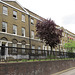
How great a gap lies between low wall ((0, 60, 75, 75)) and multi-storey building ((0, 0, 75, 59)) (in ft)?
27.5

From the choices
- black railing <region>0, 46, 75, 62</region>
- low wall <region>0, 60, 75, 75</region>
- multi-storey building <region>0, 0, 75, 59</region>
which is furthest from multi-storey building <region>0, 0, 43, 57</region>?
low wall <region>0, 60, 75, 75</region>

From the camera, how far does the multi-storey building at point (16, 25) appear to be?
22.2 m

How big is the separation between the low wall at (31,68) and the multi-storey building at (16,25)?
8.37 meters

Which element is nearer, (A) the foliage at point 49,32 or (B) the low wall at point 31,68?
(B) the low wall at point 31,68

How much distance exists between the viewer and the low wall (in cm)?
857

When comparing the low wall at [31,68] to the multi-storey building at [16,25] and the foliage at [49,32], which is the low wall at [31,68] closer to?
the foliage at [49,32]

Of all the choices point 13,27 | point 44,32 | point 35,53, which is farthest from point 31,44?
point 35,53

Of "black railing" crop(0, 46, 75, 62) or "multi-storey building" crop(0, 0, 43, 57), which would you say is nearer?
"black railing" crop(0, 46, 75, 62)

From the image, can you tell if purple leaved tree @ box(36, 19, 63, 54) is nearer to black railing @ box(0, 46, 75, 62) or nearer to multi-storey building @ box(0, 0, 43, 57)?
multi-storey building @ box(0, 0, 43, 57)

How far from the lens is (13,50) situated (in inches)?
405

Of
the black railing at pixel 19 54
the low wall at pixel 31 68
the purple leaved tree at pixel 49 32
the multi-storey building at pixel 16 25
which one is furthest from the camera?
the multi-storey building at pixel 16 25

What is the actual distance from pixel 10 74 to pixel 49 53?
7.55 metres

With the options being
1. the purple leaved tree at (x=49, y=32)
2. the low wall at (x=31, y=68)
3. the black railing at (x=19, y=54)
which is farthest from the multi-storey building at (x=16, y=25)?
the low wall at (x=31, y=68)

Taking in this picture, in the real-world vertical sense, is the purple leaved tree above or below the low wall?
above
